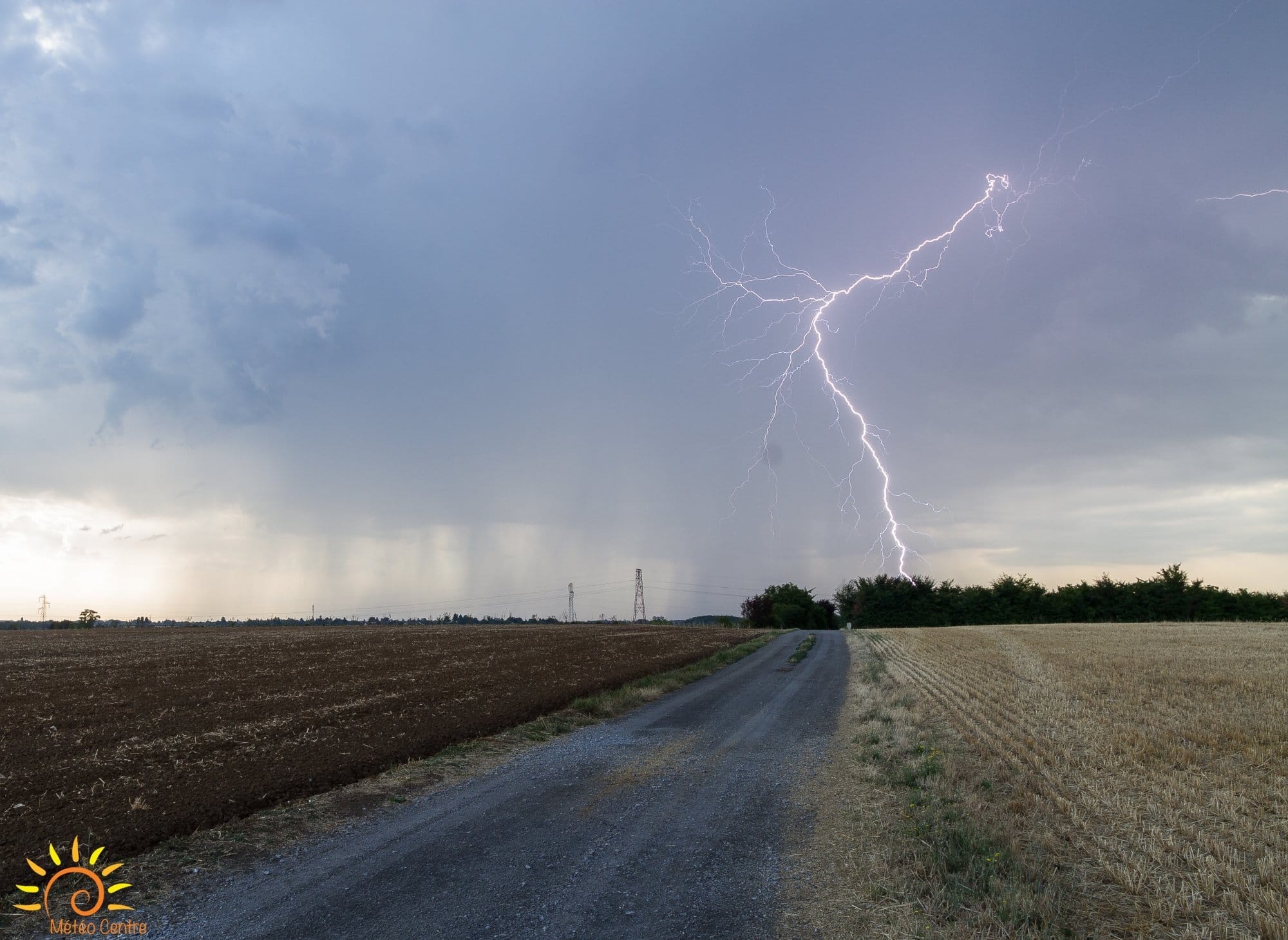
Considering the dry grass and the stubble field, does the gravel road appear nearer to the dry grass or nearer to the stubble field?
the stubble field

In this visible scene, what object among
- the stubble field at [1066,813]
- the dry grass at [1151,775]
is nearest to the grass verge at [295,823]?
the stubble field at [1066,813]

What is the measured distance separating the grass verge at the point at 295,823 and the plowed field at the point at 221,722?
0.29m

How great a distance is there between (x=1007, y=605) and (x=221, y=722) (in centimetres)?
10311

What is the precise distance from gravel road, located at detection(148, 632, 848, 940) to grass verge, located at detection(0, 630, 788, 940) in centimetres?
31

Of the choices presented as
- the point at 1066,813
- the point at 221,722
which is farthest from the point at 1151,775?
the point at 221,722

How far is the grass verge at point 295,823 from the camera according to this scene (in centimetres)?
651

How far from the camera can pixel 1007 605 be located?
309 ft

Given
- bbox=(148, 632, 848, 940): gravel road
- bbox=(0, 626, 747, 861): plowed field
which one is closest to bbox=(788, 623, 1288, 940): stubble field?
bbox=(148, 632, 848, 940): gravel road

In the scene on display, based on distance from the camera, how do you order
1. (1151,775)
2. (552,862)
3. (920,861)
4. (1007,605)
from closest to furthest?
(920,861), (552,862), (1151,775), (1007,605)

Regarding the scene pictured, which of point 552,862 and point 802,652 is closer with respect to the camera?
point 552,862

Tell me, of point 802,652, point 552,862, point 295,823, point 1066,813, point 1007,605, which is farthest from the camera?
point 1007,605

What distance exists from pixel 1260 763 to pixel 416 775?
13.6 m

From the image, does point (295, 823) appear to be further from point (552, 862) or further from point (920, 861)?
point (920, 861)

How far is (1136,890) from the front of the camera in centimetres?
600
